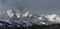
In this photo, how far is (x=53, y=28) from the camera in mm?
142625

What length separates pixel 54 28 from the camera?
463 ft

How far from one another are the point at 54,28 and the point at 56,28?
3.66 m

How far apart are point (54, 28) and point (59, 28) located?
5490 millimetres

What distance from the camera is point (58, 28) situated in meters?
136

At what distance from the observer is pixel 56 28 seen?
138 meters

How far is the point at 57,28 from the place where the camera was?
13750cm

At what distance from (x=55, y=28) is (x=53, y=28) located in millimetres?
3669

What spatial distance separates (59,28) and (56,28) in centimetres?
232

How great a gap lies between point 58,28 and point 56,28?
1887 millimetres

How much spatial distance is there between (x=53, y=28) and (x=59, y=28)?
6.97 m

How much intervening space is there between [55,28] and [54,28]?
7.16 feet

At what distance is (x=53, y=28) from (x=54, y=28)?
1.50m
